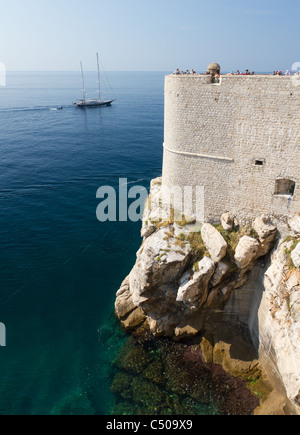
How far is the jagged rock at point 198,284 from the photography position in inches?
799

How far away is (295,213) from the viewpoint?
63.6ft

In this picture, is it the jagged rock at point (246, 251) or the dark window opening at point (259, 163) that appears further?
the jagged rock at point (246, 251)

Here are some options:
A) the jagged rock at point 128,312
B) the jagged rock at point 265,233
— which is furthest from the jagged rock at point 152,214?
the jagged rock at point 265,233

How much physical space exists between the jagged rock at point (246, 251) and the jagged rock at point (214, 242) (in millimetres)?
953

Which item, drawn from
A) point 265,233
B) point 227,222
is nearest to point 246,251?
point 265,233

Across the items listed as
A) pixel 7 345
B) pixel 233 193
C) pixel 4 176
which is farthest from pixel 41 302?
pixel 4 176

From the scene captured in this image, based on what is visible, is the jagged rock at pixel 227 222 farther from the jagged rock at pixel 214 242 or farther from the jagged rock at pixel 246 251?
the jagged rock at pixel 246 251

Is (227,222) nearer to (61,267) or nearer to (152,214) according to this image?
(152,214)

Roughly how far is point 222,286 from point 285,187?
8.04m

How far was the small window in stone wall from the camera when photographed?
1964 cm

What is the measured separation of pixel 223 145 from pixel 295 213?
6487 millimetres

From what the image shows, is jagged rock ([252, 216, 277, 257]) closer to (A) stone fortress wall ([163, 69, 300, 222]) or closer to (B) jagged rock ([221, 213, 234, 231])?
(A) stone fortress wall ([163, 69, 300, 222])
